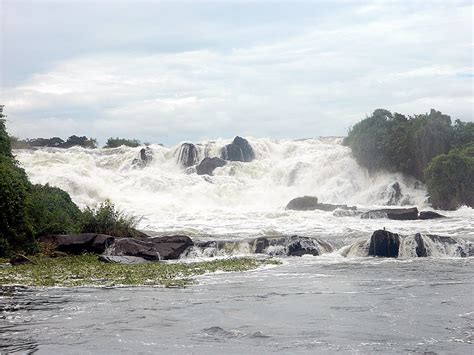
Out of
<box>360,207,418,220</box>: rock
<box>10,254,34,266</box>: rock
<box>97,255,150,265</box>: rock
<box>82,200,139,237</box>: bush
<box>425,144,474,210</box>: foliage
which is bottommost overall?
<box>97,255,150,265</box>: rock

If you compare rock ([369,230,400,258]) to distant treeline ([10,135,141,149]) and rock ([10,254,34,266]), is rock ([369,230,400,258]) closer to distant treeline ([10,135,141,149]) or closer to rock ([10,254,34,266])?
rock ([10,254,34,266])

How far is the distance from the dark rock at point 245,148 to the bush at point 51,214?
134 ft

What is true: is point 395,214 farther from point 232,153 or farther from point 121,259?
point 232,153

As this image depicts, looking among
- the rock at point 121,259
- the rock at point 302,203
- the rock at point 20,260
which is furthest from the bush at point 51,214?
the rock at point 302,203

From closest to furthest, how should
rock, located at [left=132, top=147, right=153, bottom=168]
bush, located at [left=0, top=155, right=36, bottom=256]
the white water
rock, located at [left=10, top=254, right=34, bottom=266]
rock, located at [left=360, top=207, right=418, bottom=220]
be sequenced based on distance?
1. rock, located at [left=10, top=254, right=34, bottom=266]
2. bush, located at [left=0, top=155, right=36, bottom=256]
3. rock, located at [left=360, top=207, right=418, bottom=220]
4. the white water
5. rock, located at [left=132, top=147, right=153, bottom=168]

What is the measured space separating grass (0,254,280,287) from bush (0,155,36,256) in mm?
1201

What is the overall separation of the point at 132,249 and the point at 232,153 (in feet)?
146

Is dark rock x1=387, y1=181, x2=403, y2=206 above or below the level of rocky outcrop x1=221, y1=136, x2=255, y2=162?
below

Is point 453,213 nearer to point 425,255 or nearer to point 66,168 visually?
point 425,255

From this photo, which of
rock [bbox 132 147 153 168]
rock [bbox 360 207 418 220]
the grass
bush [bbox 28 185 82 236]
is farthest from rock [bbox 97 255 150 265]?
rock [bbox 132 147 153 168]

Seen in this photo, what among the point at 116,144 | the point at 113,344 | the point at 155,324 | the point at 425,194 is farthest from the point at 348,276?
the point at 116,144

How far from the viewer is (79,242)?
2778cm

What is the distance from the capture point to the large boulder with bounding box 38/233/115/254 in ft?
90.2

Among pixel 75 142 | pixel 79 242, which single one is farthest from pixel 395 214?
pixel 75 142
